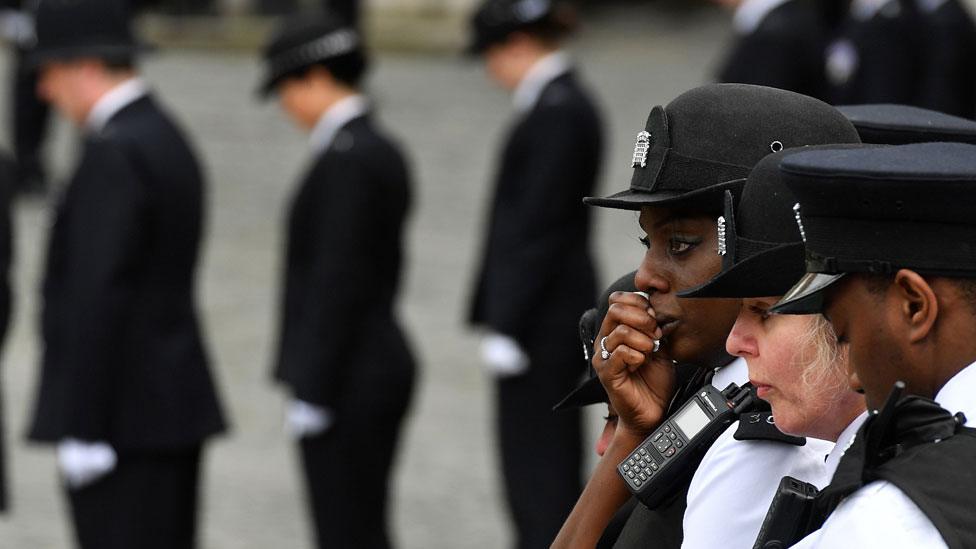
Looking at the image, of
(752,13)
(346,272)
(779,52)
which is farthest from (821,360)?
(752,13)

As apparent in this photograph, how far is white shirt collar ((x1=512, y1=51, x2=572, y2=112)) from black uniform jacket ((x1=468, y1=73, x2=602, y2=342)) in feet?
0.15

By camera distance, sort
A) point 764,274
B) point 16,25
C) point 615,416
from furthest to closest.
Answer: point 16,25 < point 615,416 < point 764,274

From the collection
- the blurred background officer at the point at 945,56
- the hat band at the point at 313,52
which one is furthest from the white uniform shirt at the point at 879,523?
the blurred background officer at the point at 945,56

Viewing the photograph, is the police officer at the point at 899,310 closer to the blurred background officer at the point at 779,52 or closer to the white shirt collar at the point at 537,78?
the white shirt collar at the point at 537,78

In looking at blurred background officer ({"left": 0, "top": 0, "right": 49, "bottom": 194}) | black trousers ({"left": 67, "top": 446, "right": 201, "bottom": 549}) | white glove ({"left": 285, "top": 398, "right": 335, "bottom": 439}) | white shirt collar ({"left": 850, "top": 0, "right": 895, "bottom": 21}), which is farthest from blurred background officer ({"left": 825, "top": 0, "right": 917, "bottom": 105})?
blurred background officer ({"left": 0, "top": 0, "right": 49, "bottom": 194})

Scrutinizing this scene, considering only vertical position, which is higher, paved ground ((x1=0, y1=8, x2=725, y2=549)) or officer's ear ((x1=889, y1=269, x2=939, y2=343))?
officer's ear ((x1=889, y1=269, x2=939, y2=343))

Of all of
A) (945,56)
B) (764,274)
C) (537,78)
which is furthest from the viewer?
(945,56)

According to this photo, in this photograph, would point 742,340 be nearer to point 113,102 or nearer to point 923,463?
point 923,463

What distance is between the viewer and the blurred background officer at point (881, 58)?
25.3ft

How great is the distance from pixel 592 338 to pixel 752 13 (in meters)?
4.81

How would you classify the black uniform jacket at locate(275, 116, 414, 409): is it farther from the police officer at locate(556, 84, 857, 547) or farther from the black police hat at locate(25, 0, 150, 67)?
the police officer at locate(556, 84, 857, 547)

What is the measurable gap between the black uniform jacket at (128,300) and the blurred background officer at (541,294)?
3.86ft

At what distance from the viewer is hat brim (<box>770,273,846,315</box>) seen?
1745 millimetres

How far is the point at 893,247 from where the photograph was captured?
1690mm
